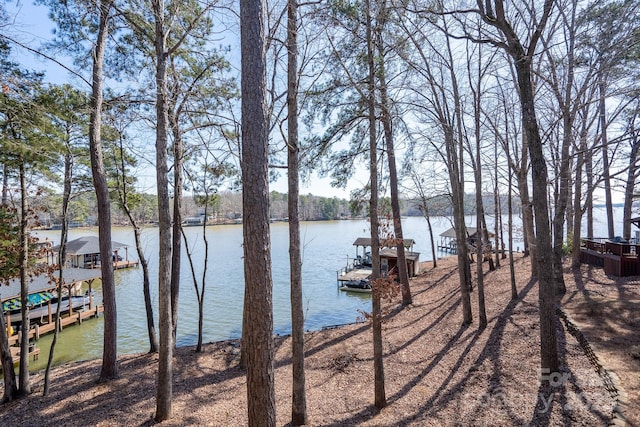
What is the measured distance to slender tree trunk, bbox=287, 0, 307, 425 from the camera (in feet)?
15.7

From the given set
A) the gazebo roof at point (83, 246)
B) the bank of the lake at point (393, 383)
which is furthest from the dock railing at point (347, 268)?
the gazebo roof at point (83, 246)

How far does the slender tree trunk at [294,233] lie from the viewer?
4793 millimetres

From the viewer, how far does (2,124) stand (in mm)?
6020

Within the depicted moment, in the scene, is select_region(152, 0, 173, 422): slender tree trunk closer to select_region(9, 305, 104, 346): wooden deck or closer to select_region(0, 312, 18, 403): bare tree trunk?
select_region(0, 312, 18, 403): bare tree trunk

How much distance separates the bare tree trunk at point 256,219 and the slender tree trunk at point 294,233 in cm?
163

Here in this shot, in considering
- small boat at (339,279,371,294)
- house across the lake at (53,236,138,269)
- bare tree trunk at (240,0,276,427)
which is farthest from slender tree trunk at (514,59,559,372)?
house across the lake at (53,236,138,269)

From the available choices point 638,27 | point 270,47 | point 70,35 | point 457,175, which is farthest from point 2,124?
point 638,27

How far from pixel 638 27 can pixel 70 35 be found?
450 inches

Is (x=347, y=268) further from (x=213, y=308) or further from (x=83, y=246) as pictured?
(x=83, y=246)

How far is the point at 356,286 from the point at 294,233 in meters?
15.8

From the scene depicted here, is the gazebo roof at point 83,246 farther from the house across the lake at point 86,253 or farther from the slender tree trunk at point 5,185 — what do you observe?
the slender tree trunk at point 5,185

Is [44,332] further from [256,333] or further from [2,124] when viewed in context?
[256,333]

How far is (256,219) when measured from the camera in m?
3.10

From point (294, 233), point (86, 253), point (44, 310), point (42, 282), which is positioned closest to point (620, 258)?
point (294, 233)
